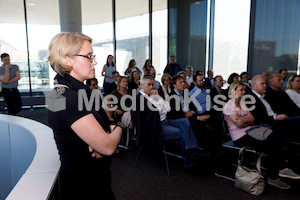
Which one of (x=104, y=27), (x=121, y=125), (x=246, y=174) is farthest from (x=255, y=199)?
(x=104, y=27)

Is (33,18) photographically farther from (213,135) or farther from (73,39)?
(73,39)

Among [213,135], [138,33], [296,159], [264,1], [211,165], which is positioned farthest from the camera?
[138,33]

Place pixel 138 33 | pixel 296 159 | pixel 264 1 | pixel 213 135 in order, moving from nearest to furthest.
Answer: pixel 296 159, pixel 213 135, pixel 264 1, pixel 138 33

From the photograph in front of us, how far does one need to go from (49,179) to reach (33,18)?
26.9 feet

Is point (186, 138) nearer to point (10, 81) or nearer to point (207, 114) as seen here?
point (207, 114)

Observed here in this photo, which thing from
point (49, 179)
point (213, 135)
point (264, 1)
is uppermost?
point (264, 1)

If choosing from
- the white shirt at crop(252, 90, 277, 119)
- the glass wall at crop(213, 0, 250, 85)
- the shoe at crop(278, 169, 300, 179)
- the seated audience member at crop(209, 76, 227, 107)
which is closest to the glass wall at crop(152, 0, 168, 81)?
the glass wall at crop(213, 0, 250, 85)

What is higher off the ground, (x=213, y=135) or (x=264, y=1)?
(x=264, y=1)

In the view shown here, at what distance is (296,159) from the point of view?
3283 millimetres

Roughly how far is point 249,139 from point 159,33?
7477 millimetres

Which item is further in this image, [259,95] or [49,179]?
[259,95]

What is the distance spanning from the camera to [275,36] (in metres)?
7.77

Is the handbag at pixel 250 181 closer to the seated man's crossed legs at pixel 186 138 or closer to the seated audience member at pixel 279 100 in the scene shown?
the seated man's crossed legs at pixel 186 138

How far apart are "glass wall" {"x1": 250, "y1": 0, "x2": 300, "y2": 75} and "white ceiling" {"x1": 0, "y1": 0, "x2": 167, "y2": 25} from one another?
151 inches
